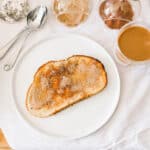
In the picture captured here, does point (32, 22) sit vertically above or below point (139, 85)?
above

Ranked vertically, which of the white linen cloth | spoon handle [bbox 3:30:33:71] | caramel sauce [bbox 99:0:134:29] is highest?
caramel sauce [bbox 99:0:134:29]

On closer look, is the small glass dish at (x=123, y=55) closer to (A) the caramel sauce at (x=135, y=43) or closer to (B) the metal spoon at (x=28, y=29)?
(A) the caramel sauce at (x=135, y=43)

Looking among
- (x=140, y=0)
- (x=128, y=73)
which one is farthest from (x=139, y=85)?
(x=140, y=0)

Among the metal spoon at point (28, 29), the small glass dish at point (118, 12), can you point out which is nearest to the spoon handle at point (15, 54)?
the metal spoon at point (28, 29)

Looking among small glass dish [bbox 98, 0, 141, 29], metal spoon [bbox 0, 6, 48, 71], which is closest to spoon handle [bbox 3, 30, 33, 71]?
metal spoon [bbox 0, 6, 48, 71]

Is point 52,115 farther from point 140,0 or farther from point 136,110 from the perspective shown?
point 140,0

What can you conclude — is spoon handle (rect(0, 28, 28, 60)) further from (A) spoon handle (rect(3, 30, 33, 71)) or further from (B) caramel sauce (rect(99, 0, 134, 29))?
(B) caramel sauce (rect(99, 0, 134, 29))
